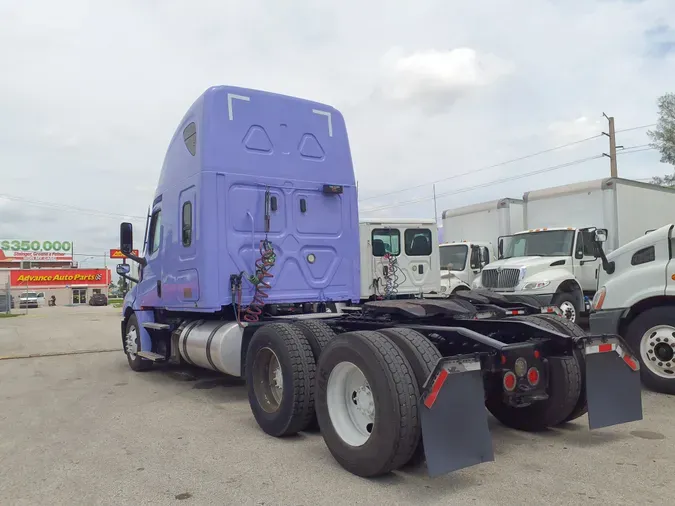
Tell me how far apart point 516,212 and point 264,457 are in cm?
1093

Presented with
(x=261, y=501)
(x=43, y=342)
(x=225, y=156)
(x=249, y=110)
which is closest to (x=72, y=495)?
(x=261, y=501)

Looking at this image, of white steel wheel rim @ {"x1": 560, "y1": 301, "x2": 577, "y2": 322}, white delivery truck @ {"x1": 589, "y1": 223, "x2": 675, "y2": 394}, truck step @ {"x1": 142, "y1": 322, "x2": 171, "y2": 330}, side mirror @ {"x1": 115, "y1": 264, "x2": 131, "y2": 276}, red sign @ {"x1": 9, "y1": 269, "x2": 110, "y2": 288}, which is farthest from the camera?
red sign @ {"x1": 9, "y1": 269, "x2": 110, "y2": 288}

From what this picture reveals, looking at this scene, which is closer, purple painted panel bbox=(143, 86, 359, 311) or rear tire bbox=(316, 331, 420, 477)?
rear tire bbox=(316, 331, 420, 477)

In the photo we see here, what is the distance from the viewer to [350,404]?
449 cm

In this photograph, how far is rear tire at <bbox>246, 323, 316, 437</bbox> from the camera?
5.01 m

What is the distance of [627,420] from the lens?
446cm

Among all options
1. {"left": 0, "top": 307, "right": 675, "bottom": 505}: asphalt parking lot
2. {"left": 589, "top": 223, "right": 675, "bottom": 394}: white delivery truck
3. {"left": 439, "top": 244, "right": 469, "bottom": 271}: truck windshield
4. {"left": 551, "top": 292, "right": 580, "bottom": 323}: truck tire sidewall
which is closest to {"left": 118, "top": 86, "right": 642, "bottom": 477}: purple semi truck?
{"left": 0, "top": 307, "right": 675, "bottom": 505}: asphalt parking lot

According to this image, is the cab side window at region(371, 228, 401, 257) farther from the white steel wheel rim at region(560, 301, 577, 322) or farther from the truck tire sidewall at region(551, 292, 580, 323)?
the white steel wheel rim at region(560, 301, 577, 322)

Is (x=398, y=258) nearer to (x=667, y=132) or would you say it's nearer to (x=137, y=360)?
(x=137, y=360)

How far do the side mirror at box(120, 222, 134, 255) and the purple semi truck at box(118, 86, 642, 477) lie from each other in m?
0.04

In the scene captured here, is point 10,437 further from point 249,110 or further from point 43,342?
point 43,342

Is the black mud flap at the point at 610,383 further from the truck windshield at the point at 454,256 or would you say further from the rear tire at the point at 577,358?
the truck windshield at the point at 454,256

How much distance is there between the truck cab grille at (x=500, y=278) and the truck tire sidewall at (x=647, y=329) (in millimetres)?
4922

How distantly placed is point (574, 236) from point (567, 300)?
1.48 metres
